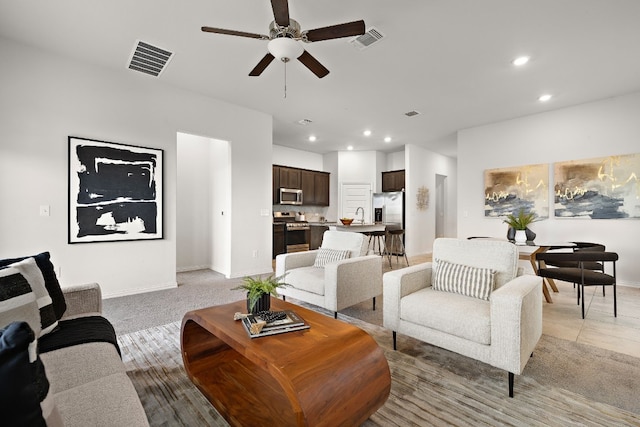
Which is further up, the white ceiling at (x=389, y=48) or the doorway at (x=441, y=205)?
the white ceiling at (x=389, y=48)

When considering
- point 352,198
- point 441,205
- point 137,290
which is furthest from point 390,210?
point 137,290

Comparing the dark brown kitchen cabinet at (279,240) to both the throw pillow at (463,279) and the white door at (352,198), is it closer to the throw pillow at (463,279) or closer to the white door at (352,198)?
the white door at (352,198)

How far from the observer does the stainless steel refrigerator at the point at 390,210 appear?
304 inches

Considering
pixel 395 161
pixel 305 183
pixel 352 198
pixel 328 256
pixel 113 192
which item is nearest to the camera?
pixel 328 256

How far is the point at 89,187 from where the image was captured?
12.0 feet

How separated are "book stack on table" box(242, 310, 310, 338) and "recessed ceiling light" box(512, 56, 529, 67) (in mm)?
3865

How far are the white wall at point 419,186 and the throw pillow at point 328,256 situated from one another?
4528 millimetres

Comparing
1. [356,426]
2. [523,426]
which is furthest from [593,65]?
[356,426]

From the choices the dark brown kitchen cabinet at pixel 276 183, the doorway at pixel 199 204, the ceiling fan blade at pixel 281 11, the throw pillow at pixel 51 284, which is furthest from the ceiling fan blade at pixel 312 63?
the dark brown kitchen cabinet at pixel 276 183

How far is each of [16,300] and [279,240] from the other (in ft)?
20.1

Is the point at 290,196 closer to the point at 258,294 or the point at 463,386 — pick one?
the point at 258,294

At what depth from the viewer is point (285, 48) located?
7.78 feet

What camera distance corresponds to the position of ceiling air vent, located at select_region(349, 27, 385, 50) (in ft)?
9.79

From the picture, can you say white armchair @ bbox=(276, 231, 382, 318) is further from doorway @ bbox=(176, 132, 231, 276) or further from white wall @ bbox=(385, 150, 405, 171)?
white wall @ bbox=(385, 150, 405, 171)
